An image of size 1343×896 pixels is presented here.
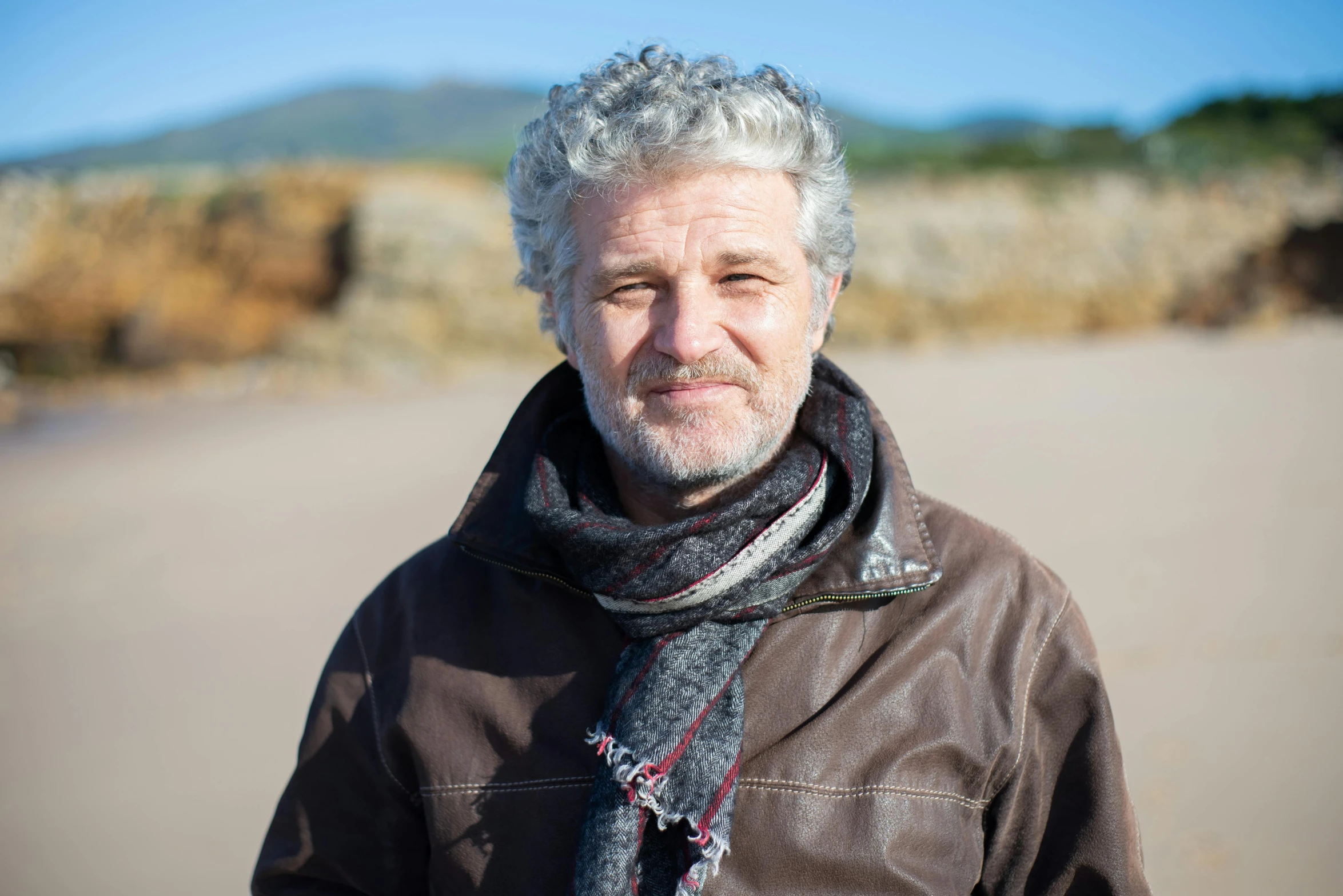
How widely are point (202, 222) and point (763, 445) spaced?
61.2 ft

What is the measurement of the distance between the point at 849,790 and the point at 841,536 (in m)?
0.41

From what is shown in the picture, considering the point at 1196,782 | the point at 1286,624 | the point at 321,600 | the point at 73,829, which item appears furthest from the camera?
the point at 321,600

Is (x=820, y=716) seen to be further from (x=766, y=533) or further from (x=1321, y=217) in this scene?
(x=1321, y=217)

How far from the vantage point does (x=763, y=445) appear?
1675 millimetres

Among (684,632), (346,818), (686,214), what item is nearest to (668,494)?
(684,632)

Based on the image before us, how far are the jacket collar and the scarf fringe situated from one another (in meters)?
0.31

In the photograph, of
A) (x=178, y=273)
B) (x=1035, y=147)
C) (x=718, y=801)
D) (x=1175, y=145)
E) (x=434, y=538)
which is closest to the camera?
(x=718, y=801)

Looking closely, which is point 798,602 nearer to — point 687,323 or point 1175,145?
point 687,323

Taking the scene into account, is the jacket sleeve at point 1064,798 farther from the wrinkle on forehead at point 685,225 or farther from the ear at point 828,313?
the wrinkle on forehead at point 685,225

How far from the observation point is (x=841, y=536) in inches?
62.6

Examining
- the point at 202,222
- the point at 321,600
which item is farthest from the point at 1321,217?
the point at 202,222

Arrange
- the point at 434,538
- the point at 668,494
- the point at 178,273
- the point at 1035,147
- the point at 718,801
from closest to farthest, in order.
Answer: the point at 718,801 < the point at 668,494 < the point at 434,538 < the point at 178,273 < the point at 1035,147

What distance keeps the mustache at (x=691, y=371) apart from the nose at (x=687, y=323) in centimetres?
1

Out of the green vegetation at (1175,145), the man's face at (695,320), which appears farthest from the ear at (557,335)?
the green vegetation at (1175,145)
